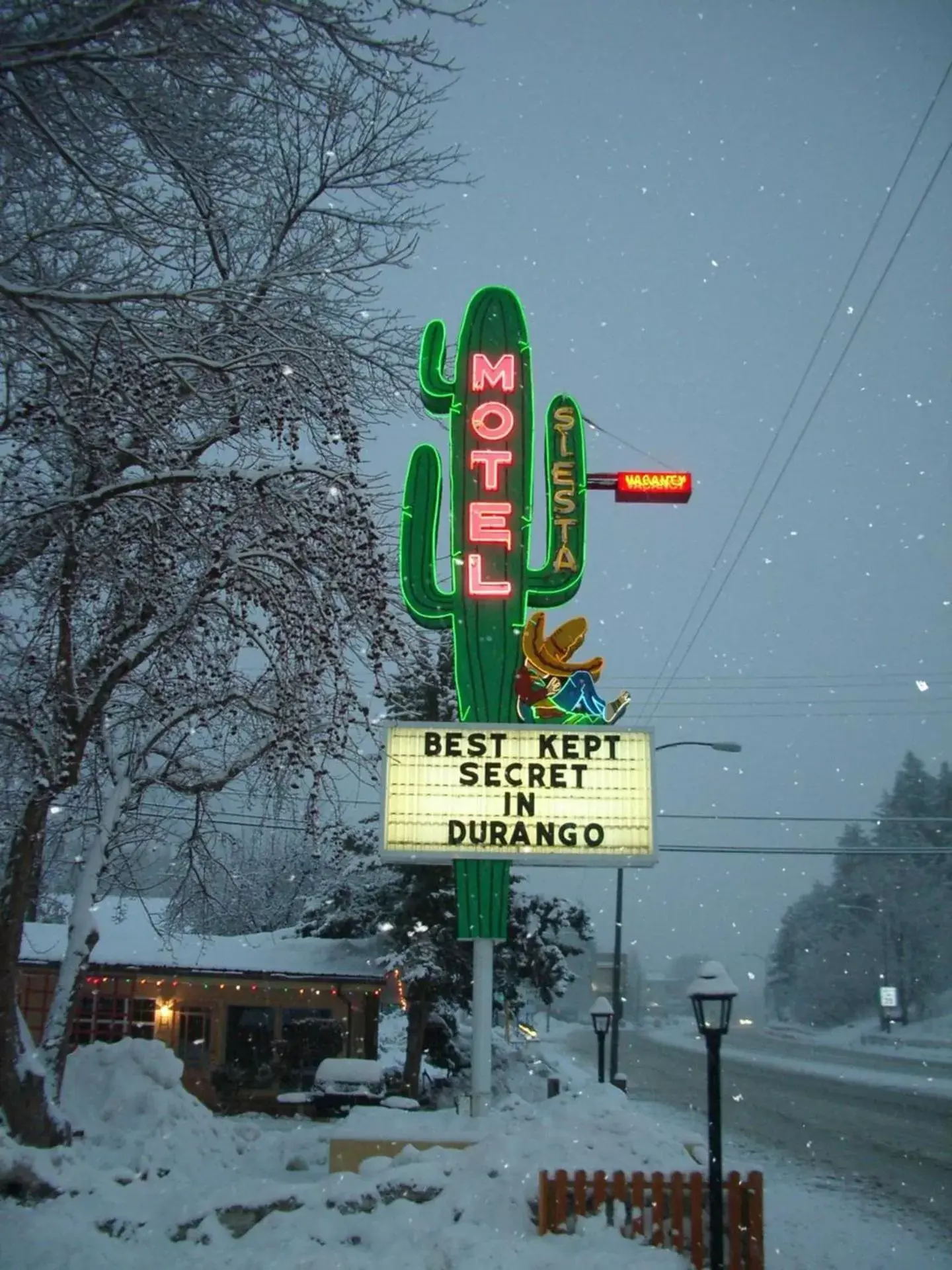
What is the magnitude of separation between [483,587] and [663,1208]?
744 cm

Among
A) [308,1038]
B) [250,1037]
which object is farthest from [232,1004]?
[308,1038]

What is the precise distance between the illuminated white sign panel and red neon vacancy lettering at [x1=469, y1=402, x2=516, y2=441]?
4.35 meters

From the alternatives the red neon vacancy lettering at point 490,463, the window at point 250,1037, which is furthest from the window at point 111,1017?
the red neon vacancy lettering at point 490,463

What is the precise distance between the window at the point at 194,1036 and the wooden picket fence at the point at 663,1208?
56.3 feet

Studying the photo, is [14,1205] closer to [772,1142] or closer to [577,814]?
[577,814]

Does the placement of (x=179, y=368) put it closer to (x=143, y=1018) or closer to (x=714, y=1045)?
(x=714, y=1045)

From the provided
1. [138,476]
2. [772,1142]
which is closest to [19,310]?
[138,476]

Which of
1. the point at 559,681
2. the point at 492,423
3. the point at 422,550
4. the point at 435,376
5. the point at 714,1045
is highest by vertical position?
the point at 435,376

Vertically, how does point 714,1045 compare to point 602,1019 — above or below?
above

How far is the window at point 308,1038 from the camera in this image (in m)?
25.3

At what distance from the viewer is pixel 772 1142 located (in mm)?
19234

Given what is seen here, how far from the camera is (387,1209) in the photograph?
33.1 ft

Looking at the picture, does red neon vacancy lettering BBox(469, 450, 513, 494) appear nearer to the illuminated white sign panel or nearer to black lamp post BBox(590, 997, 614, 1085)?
the illuminated white sign panel

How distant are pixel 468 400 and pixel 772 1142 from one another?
14.4m
